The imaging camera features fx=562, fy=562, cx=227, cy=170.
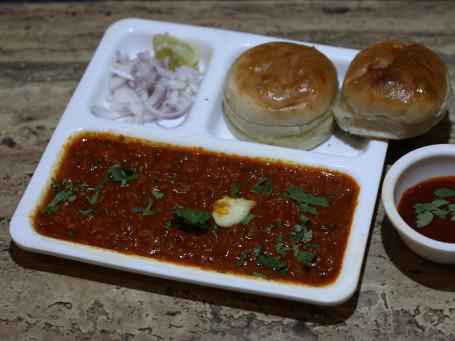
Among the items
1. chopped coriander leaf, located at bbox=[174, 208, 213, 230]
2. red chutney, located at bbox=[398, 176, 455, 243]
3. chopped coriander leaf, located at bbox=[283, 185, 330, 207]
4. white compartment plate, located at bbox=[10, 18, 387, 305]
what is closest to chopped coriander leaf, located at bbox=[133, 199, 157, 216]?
chopped coriander leaf, located at bbox=[174, 208, 213, 230]

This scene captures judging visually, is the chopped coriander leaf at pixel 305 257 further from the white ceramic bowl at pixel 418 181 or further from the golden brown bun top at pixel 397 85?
the golden brown bun top at pixel 397 85

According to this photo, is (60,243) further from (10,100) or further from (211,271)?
(10,100)

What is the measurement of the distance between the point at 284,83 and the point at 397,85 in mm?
651

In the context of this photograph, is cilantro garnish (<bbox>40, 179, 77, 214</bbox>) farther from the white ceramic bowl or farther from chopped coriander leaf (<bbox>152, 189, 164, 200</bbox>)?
the white ceramic bowl

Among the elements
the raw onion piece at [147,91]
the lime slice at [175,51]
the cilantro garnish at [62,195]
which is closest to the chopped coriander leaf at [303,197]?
the raw onion piece at [147,91]

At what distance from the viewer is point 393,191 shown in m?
2.99

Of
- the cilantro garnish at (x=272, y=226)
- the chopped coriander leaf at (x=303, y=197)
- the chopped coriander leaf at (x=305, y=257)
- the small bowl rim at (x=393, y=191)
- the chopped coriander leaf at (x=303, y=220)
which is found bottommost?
the chopped coriander leaf at (x=305, y=257)

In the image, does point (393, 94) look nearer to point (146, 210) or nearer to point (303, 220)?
point (303, 220)

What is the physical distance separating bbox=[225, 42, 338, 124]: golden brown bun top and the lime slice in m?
0.50

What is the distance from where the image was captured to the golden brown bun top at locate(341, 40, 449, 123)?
3191mm

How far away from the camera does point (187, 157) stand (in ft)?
11.1

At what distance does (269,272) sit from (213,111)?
1.23 metres

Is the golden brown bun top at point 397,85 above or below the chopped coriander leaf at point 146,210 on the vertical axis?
above

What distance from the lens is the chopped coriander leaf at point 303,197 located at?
3096 mm
